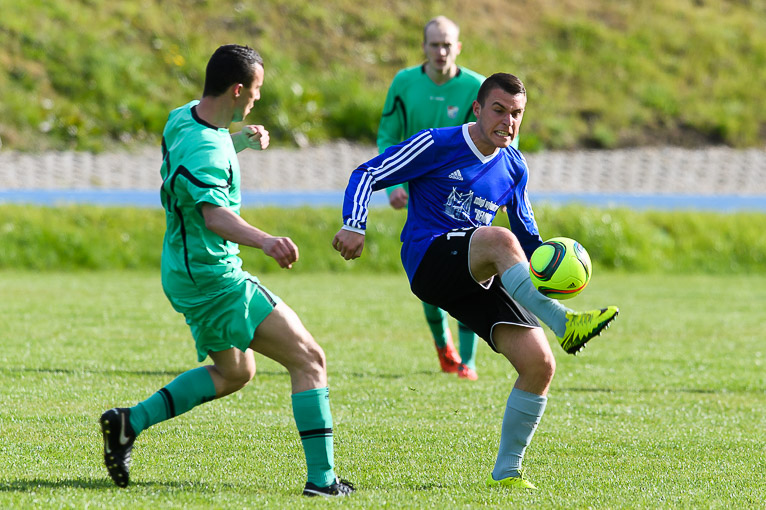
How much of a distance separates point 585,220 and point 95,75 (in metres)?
14.5

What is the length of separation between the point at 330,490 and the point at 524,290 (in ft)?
3.92

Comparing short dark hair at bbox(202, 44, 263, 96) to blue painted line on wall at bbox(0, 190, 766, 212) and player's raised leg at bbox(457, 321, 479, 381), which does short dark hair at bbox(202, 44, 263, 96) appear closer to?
player's raised leg at bbox(457, 321, 479, 381)

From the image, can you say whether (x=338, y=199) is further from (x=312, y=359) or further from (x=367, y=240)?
(x=312, y=359)

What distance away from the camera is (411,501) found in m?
4.29

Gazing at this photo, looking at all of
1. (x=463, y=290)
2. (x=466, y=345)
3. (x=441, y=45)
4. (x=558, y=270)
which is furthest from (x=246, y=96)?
(x=466, y=345)

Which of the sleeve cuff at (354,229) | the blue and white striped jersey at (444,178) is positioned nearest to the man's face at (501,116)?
the blue and white striped jersey at (444,178)

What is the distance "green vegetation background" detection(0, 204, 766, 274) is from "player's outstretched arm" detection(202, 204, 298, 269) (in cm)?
1164

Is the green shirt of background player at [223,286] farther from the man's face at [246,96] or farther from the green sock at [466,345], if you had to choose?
the green sock at [466,345]

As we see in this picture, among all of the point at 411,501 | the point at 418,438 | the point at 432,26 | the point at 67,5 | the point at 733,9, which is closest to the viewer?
the point at 411,501

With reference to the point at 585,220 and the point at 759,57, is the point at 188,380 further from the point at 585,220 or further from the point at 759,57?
the point at 759,57

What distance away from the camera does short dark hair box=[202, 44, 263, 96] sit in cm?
430

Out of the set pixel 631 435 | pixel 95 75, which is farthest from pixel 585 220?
pixel 95 75

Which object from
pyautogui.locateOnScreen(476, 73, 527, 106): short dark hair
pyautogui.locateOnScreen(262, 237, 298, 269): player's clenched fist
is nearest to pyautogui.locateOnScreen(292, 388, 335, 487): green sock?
pyautogui.locateOnScreen(262, 237, 298, 269): player's clenched fist

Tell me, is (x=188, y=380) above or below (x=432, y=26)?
below
